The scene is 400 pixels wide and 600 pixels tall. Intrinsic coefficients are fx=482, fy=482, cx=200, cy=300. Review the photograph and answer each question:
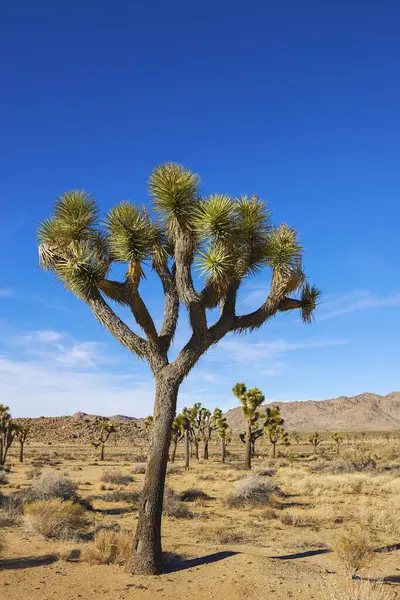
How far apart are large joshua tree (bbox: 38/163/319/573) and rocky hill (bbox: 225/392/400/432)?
14945cm

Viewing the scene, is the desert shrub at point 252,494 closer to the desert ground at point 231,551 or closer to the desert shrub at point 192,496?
the desert ground at point 231,551

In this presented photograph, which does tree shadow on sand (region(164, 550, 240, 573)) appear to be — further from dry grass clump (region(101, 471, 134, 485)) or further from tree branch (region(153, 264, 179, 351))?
dry grass clump (region(101, 471, 134, 485))

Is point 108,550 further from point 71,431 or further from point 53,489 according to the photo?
point 71,431

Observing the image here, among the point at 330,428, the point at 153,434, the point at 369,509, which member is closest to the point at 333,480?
the point at 369,509

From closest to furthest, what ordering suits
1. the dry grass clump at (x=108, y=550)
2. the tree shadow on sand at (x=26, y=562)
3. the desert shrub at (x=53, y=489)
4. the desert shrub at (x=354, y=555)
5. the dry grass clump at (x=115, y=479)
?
the desert shrub at (x=354, y=555), the tree shadow on sand at (x=26, y=562), the dry grass clump at (x=108, y=550), the desert shrub at (x=53, y=489), the dry grass clump at (x=115, y=479)

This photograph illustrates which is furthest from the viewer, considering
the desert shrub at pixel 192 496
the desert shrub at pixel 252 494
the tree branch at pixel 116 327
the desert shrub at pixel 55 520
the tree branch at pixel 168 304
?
the desert shrub at pixel 192 496

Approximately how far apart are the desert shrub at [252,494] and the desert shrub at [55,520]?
21.0 ft

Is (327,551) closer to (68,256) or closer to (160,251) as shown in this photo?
(160,251)

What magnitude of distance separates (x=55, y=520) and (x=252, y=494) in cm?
866

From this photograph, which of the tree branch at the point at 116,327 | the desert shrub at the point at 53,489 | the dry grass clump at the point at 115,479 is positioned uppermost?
the tree branch at the point at 116,327

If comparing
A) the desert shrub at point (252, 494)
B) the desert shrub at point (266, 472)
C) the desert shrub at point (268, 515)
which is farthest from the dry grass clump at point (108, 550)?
the desert shrub at point (266, 472)

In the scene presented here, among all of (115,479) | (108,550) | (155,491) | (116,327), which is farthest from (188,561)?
(115,479)

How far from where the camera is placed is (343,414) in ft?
553

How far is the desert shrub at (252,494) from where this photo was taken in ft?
56.4
